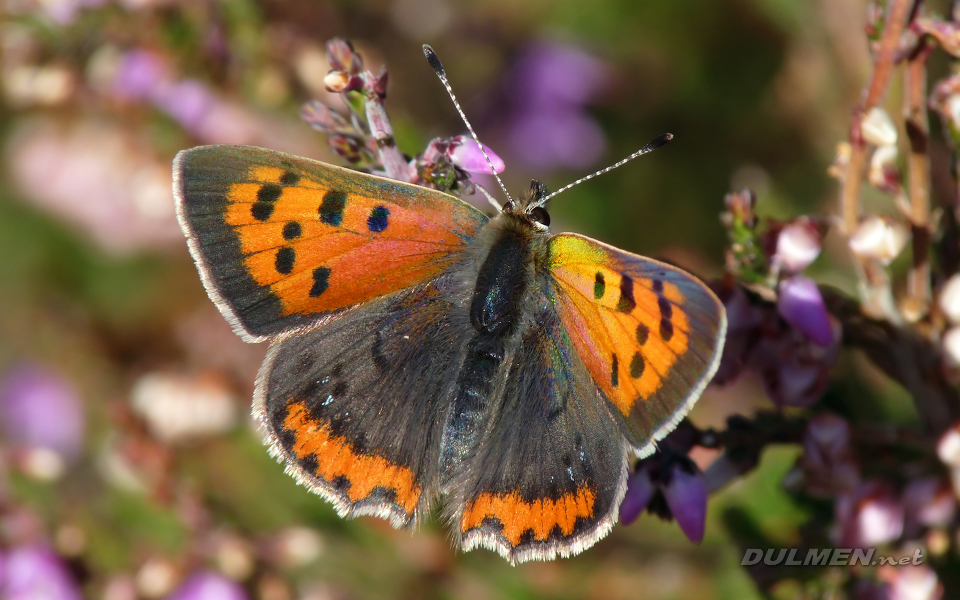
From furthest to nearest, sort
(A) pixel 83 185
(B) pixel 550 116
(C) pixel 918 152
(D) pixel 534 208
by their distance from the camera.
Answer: (B) pixel 550 116 < (A) pixel 83 185 < (D) pixel 534 208 < (C) pixel 918 152

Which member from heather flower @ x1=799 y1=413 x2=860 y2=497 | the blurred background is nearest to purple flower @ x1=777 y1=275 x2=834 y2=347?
heather flower @ x1=799 y1=413 x2=860 y2=497

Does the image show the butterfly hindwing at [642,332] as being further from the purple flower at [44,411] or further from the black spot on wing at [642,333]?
the purple flower at [44,411]

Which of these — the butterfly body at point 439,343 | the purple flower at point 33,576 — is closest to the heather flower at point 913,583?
the butterfly body at point 439,343

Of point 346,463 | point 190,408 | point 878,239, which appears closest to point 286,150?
point 190,408

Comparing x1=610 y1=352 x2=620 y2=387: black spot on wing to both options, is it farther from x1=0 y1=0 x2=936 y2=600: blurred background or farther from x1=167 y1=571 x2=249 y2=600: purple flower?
x1=167 y1=571 x2=249 y2=600: purple flower

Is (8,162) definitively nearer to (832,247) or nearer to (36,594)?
(36,594)

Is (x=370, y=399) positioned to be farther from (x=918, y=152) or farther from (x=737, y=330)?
(x=918, y=152)
